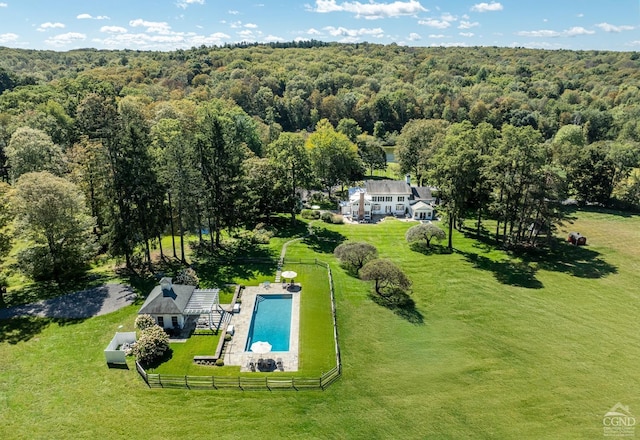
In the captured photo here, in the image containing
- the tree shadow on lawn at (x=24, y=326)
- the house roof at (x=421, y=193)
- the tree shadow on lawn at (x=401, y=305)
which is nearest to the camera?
the tree shadow on lawn at (x=24, y=326)

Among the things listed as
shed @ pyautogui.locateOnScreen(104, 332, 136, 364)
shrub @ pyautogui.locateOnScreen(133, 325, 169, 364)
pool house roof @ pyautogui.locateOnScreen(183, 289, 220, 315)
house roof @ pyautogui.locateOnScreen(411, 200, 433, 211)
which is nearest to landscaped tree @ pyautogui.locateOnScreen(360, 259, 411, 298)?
pool house roof @ pyautogui.locateOnScreen(183, 289, 220, 315)

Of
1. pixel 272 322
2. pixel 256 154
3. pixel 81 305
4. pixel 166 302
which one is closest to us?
pixel 166 302

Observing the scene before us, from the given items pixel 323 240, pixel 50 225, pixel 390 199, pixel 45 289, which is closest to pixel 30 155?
pixel 50 225

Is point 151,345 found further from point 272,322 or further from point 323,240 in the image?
point 323,240

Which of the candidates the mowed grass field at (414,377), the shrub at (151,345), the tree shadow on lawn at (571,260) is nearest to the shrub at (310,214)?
the mowed grass field at (414,377)

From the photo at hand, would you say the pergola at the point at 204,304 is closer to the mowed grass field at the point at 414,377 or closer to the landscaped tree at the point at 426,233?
the mowed grass field at the point at 414,377

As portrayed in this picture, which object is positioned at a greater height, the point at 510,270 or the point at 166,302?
the point at 166,302

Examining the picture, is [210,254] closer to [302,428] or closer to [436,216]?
[302,428]

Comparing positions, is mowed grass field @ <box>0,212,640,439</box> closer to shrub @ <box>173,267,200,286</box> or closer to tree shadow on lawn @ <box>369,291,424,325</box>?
tree shadow on lawn @ <box>369,291,424,325</box>
